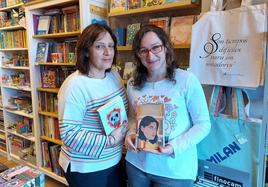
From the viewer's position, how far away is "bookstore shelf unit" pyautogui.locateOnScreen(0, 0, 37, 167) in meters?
2.80

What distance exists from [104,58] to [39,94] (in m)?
1.66

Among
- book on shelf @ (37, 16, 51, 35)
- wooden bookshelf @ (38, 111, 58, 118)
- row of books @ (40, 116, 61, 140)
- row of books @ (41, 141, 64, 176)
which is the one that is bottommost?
row of books @ (41, 141, 64, 176)

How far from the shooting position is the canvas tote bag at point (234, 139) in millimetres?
1222

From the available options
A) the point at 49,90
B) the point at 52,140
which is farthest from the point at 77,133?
the point at 52,140

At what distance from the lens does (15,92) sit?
3.11 metres

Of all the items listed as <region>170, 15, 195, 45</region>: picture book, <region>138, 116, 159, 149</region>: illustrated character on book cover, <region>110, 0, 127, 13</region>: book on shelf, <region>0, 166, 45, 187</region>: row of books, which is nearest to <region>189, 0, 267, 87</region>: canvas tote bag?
<region>170, 15, 195, 45</region>: picture book

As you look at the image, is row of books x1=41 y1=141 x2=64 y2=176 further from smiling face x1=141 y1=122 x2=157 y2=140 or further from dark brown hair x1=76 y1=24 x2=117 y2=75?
smiling face x1=141 y1=122 x2=157 y2=140

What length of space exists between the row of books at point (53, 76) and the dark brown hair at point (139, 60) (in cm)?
137

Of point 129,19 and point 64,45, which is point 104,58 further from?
point 64,45

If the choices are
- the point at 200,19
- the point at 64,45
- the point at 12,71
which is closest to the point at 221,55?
the point at 200,19

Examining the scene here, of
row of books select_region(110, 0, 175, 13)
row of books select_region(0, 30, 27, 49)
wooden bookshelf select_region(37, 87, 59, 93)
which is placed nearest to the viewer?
row of books select_region(110, 0, 175, 13)

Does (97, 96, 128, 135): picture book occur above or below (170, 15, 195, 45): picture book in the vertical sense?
below

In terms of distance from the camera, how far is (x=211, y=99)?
1350mm

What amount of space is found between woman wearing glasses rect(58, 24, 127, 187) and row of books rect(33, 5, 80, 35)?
1109 millimetres
